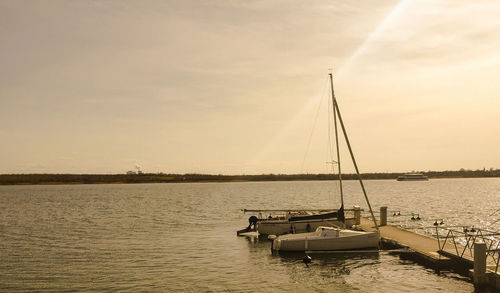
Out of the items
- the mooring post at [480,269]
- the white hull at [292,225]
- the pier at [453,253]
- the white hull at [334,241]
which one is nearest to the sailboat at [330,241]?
the white hull at [334,241]

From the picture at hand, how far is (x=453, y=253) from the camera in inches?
1158

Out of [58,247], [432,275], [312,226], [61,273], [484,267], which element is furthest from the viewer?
[312,226]

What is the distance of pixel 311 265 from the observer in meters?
33.5

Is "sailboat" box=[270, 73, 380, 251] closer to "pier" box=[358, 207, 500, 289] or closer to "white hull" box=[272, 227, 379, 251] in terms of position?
"white hull" box=[272, 227, 379, 251]

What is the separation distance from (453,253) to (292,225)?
19.1m

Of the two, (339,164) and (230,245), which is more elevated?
(339,164)

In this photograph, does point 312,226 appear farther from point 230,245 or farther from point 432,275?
point 432,275

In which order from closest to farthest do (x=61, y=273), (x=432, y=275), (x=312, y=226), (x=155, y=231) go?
(x=432, y=275), (x=61, y=273), (x=312, y=226), (x=155, y=231)

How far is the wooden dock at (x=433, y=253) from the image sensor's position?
2736cm

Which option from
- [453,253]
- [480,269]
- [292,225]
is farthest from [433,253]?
[292,225]

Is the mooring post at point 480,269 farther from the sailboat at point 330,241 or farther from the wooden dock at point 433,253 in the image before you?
the sailboat at point 330,241

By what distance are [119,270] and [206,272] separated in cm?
599

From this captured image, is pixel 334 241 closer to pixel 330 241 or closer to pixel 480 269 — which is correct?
pixel 330 241

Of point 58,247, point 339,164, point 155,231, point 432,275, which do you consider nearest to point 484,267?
point 432,275
